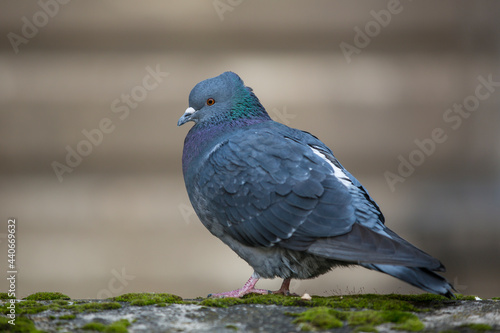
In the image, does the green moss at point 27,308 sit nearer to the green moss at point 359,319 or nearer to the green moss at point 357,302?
the green moss at point 357,302

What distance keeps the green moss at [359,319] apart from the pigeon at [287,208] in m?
0.23

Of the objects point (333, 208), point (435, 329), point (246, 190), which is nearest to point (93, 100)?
point (246, 190)

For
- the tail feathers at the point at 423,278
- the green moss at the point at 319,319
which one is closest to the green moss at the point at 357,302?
the tail feathers at the point at 423,278

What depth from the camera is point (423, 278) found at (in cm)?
231

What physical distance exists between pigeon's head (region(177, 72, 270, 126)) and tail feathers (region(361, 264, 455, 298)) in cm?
125

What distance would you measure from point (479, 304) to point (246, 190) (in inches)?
45.6

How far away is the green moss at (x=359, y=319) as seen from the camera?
2.04m

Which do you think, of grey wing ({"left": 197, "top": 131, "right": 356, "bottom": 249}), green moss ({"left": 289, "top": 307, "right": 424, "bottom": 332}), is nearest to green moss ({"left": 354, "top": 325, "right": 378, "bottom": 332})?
green moss ({"left": 289, "top": 307, "right": 424, "bottom": 332})

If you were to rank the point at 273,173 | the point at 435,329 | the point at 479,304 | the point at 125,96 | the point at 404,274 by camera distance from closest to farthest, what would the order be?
the point at 435,329 < the point at 404,274 < the point at 479,304 < the point at 273,173 < the point at 125,96

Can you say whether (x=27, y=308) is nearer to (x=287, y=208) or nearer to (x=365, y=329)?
(x=287, y=208)

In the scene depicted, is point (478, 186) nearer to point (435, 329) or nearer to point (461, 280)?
point (461, 280)

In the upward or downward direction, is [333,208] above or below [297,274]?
above

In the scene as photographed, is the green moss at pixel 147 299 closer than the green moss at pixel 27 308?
No

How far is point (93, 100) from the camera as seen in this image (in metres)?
4.68
